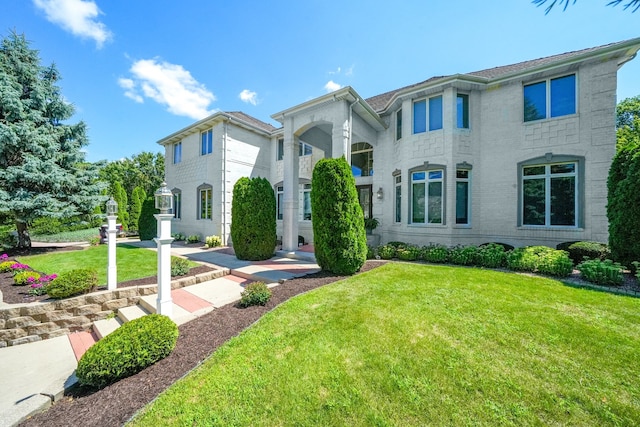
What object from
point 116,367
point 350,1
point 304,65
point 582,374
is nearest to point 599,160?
point 582,374

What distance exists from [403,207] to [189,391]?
9303 mm

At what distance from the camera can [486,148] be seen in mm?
9414

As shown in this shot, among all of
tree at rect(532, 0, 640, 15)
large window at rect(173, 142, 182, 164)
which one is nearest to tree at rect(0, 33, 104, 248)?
large window at rect(173, 142, 182, 164)

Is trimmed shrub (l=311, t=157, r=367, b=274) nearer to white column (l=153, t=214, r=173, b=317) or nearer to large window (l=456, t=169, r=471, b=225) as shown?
white column (l=153, t=214, r=173, b=317)

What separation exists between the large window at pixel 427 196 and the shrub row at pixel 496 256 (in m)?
1.59

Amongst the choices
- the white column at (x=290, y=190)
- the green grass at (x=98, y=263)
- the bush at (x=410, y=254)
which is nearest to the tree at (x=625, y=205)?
the bush at (x=410, y=254)

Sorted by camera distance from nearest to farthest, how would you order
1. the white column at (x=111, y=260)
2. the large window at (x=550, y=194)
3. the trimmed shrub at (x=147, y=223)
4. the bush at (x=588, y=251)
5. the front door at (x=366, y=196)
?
the white column at (x=111, y=260) → the bush at (x=588, y=251) → the large window at (x=550, y=194) → the front door at (x=366, y=196) → the trimmed shrub at (x=147, y=223)

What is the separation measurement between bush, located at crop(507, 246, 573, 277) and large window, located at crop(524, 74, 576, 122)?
4.98 m

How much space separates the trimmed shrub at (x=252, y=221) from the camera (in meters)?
8.52

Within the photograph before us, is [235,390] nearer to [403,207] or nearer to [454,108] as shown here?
Result: [403,207]

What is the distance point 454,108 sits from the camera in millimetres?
9195

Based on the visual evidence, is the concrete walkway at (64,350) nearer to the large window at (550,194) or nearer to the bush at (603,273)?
the bush at (603,273)

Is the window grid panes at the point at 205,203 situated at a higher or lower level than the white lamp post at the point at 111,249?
higher

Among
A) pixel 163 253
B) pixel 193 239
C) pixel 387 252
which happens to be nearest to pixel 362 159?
pixel 387 252
